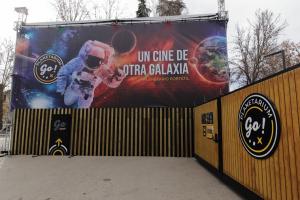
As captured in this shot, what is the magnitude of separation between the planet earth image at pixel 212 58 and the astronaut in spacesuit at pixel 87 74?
4.81 metres

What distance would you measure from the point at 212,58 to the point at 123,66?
5.54 meters

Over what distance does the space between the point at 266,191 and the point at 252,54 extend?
20097 mm

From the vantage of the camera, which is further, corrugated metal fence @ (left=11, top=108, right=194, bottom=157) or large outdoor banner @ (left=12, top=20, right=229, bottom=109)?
large outdoor banner @ (left=12, top=20, right=229, bottom=109)

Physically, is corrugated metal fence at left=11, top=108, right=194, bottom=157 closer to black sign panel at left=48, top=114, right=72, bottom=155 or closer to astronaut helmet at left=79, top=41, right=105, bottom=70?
black sign panel at left=48, top=114, right=72, bottom=155

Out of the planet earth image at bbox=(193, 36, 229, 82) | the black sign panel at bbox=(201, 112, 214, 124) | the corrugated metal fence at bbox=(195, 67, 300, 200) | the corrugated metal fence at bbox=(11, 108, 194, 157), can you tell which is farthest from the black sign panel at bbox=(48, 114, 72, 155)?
the corrugated metal fence at bbox=(195, 67, 300, 200)

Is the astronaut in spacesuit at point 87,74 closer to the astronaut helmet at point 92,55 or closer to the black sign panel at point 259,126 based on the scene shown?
the astronaut helmet at point 92,55

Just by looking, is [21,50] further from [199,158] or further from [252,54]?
[252,54]

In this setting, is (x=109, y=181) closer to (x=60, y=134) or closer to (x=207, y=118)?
(x=207, y=118)

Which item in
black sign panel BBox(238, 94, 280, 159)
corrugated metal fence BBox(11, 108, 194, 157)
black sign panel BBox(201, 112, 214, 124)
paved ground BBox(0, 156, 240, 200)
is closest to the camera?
black sign panel BBox(238, 94, 280, 159)

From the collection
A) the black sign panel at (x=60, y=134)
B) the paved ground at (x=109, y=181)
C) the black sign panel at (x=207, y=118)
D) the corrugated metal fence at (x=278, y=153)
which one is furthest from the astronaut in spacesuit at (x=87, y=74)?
the corrugated metal fence at (x=278, y=153)

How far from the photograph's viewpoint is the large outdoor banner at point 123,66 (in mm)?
14086

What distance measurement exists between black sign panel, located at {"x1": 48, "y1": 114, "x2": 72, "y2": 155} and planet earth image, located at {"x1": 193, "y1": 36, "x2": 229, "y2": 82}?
8202 millimetres

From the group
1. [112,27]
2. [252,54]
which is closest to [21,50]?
[112,27]

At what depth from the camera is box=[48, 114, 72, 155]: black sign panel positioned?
11.9 metres
